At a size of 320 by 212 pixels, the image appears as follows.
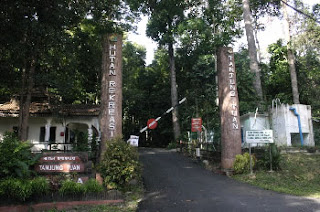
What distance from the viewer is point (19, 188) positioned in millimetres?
6805

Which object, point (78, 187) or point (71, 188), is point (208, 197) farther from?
point (71, 188)

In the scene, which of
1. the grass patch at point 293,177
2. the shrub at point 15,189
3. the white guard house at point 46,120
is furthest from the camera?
the white guard house at point 46,120

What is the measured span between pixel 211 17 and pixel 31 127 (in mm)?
18232

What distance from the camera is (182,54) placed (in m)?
31.2

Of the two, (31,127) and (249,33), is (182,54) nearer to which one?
(249,33)

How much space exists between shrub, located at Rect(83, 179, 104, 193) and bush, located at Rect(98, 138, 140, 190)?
0.39 meters

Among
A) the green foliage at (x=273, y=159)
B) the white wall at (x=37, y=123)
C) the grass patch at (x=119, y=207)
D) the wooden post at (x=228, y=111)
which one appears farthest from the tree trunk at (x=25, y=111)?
the green foliage at (x=273, y=159)

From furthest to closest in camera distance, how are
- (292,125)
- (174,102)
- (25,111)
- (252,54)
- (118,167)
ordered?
1. (174,102)
2. (252,54)
3. (292,125)
4. (25,111)
5. (118,167)

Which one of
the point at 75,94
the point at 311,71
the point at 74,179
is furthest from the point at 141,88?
the point at 74,179

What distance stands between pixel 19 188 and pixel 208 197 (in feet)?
17.5

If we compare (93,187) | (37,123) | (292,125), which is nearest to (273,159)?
(292,125)

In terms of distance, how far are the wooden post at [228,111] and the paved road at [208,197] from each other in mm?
1184

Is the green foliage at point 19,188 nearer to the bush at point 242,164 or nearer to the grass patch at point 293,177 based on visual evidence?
the grass patch at point 293,177

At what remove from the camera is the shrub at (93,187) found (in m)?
7.64
